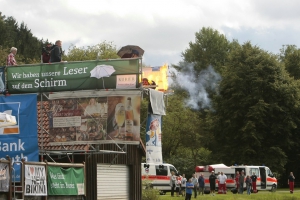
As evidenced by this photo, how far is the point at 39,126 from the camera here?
2625 centimetres

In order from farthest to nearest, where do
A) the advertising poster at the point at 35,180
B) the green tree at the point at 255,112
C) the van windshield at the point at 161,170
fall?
the green tree at the point at 255,112 < the van windshield at the point at 161,170 < the advertising poster at the point at 35,180

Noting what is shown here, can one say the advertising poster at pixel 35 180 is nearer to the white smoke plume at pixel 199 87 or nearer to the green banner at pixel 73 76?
the green banner at pixel 73 76

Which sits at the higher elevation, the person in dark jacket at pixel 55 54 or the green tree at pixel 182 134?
the person in dark jacket at pixel 55 54

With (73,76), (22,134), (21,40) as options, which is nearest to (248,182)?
(73,76)

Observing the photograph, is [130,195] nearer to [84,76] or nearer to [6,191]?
[84,76]

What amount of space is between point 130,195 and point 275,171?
97.7 ft

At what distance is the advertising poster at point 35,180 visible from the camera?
21.9 metres

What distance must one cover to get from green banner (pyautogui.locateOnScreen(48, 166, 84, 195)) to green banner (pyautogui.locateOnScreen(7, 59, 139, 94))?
335 cm

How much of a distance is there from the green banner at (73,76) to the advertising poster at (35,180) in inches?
165

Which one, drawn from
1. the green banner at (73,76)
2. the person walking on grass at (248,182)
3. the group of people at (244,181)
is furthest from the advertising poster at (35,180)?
the person walking on grass at (248,182)

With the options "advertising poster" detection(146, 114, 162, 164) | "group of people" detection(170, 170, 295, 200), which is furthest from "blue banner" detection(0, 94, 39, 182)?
"group of people" detection(170, 170, 295, 200)

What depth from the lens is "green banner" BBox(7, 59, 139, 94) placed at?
84.0 feet

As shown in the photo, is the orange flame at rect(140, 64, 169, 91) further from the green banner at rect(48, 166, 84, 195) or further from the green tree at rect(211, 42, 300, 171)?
the green tree at rect(211, 42, 300, 171)

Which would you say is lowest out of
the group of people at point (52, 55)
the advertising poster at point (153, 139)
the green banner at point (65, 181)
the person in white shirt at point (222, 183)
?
the person in white shirt at point (222, 183)
